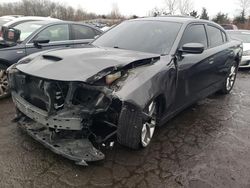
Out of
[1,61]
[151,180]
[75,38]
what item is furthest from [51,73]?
[75,38]

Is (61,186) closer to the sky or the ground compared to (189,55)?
closer to the ground

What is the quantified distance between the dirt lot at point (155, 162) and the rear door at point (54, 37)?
1647 millimetres

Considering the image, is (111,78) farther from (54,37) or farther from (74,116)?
(54,37)

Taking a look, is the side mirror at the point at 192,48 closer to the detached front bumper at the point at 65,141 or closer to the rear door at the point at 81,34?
the detached front bumper at the point at 65,141

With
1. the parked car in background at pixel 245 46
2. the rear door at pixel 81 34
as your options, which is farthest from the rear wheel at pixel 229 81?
the rear door at pixel 81 34

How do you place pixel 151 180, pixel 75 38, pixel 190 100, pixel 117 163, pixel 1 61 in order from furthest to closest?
1. pixel 75 38
2. pixel 1 61
3. pixel 190 100
4. pixel 117 163
5. pixel 151 180

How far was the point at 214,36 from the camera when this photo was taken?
503 cm

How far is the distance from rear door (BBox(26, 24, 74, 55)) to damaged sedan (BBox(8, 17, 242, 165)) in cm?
194

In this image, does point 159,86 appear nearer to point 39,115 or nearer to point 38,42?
point 39,115

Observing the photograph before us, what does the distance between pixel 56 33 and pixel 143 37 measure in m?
2.67

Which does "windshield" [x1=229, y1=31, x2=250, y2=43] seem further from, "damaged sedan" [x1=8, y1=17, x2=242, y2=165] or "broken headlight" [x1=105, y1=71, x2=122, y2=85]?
"broken headlight" [x1=105, y1=71, x2=122, y2=85]

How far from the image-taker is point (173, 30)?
3.98 meters

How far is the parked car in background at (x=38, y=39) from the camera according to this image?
502 centimetres

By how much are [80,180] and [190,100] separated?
2.26 m
